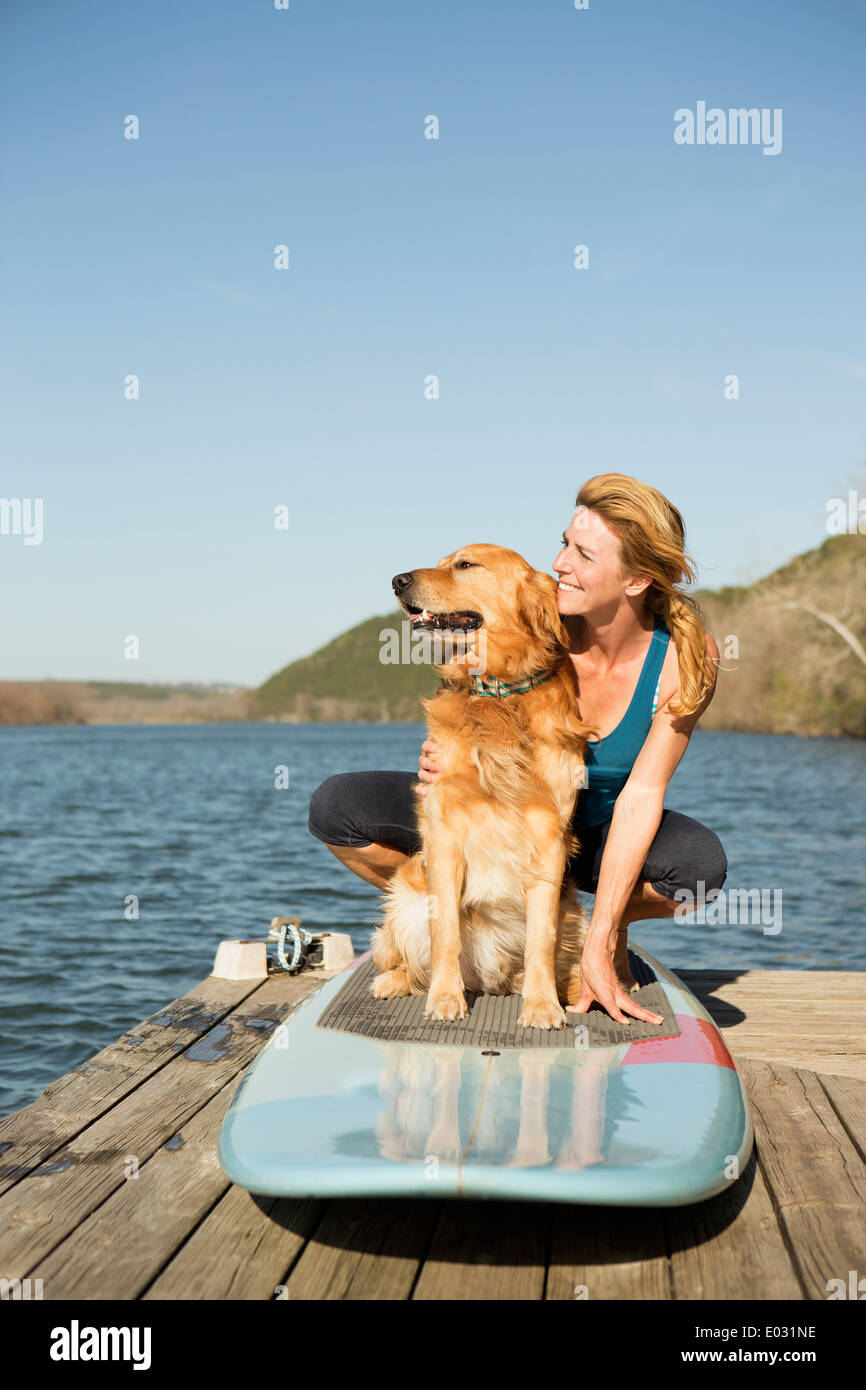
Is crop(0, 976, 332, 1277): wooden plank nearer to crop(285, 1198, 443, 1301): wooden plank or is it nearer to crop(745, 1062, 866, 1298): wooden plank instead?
crop(285, 1198, 443, 1301): wooden plank

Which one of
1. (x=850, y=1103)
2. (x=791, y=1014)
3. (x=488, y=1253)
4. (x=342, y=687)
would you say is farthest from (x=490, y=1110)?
(x=342, y=687)

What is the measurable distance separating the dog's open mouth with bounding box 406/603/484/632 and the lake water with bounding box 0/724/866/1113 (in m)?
3.64

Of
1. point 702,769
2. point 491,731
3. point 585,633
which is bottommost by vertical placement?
point 702,769

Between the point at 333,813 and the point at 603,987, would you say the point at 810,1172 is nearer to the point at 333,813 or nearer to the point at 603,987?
the point at 603,987

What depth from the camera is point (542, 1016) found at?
3.24 meters

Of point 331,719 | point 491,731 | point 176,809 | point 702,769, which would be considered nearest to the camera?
point 491,731

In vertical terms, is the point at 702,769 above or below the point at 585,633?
below

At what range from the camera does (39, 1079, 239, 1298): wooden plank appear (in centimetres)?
234

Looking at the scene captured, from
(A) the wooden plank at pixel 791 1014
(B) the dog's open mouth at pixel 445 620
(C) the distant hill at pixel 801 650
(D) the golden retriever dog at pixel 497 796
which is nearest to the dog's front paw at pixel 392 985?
(D) the golden retriever dog at pixel 497 796

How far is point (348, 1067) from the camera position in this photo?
298 cm

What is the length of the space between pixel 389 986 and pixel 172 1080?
805mm

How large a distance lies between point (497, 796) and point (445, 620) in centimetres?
60
